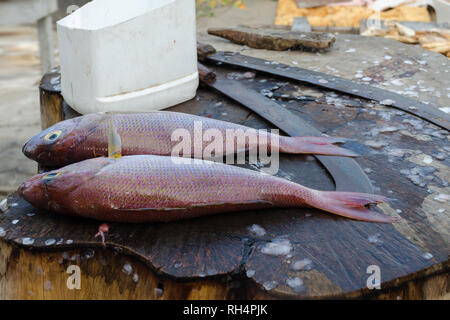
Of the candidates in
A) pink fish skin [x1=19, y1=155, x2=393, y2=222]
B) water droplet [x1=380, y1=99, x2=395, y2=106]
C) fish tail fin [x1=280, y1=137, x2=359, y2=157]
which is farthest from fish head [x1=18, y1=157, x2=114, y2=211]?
water droplet [x1=380, y1=99, x2=395, y2=106]

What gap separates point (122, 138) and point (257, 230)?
893mm

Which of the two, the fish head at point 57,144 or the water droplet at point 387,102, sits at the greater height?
the fish head at point 57,144

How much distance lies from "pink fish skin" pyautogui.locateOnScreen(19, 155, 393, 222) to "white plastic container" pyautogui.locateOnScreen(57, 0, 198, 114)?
1.05 metres

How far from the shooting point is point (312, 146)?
8.39 ft

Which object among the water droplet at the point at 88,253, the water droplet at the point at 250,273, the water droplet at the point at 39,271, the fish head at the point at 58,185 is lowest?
the water droplet at the point at 39,271

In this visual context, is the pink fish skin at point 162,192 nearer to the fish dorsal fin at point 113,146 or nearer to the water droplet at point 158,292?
the fish dorsal fin at point 113,146

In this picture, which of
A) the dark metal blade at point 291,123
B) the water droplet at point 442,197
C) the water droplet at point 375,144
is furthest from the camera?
the water droplet at point 375,144

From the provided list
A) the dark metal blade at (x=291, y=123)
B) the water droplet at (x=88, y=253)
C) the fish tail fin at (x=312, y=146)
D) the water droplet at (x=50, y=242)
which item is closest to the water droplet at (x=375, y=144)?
the fish tail fin at (x=312, y=146)

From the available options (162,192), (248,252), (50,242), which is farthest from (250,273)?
(50,242)

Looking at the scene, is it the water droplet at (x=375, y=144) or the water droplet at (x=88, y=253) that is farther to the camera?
the water droplet at (x=375, y=144)

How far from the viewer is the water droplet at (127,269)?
5.92ft

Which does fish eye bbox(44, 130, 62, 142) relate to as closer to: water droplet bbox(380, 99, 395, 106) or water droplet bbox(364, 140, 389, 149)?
water droplet bbox(364, 140, 389, 149)

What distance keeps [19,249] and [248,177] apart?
3.12ft
